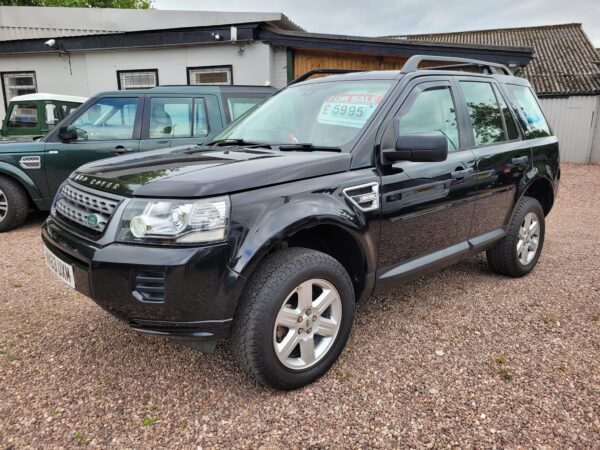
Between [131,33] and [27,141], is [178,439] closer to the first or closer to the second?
[27,141]

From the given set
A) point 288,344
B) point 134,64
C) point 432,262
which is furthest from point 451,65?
point 134,64

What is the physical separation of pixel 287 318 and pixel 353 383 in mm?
588

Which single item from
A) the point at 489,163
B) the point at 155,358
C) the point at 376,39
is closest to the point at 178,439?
the point at 155,358

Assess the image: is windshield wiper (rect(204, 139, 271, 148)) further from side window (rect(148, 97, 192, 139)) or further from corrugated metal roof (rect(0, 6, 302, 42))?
corrugated metal roof (rect(0, 6, 302, 42))

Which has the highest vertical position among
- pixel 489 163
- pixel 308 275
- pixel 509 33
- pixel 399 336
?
pixel 509 33

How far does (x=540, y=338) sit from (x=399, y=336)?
96 cm

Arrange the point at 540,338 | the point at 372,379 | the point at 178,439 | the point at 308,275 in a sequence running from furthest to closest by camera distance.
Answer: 1. the point at 540,338
2. the point at 372,379
3. the point at 308,275
4. the point at 178,439

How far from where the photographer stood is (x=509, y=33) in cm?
2553

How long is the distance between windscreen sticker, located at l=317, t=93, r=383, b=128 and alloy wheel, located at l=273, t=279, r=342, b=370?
1.08 meters

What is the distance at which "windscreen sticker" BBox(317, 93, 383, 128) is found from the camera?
288 cm

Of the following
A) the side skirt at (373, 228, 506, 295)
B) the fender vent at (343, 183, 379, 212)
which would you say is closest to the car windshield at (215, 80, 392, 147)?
the fender vent at (343, 183, 379, 212)

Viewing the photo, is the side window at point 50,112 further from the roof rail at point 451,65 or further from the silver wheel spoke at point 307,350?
the silver wheel spoke at point 307,350

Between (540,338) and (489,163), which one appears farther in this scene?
(489,163)

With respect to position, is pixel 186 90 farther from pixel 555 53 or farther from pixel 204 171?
pixel 555 53
